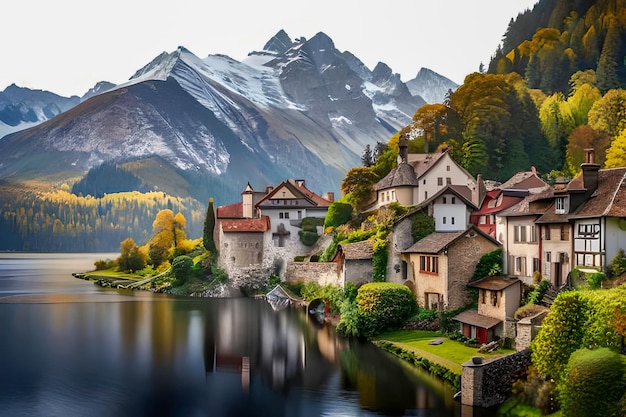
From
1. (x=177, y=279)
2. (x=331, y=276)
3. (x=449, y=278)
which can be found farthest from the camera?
(x=177, y=279)

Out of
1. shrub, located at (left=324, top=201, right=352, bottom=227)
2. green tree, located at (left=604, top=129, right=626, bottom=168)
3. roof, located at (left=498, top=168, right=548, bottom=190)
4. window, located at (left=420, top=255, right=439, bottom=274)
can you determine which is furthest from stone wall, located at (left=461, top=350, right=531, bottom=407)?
shrub, located at (left=324, top=201, right=352, bottom=227)

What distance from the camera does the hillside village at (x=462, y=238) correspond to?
41.1 metres

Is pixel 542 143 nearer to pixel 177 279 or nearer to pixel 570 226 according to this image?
pixel 177 279

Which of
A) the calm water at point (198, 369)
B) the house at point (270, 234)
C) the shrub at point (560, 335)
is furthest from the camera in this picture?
the house at point (270, 234)

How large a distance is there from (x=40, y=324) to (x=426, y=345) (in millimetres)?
33017

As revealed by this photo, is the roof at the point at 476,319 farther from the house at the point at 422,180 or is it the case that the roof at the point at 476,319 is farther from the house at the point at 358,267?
the house at the point at 422,180

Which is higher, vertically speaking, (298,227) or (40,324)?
(298,227)

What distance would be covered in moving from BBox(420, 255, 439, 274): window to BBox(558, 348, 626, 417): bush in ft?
74.4

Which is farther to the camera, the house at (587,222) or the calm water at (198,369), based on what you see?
the house at (587,222)

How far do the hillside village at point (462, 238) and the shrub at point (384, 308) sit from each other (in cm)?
169

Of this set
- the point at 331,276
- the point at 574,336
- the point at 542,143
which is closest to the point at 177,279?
the point at 331,276

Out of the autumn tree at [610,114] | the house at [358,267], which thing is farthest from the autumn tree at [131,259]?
the autumn tree at [610,114]

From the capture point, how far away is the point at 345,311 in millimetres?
57500

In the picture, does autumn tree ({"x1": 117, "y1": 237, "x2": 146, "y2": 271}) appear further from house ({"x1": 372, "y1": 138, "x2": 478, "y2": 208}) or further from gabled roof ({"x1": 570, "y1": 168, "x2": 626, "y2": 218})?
gabled roof ({"x1": 570, "y1": 168, "x2": 626, "y2": 218})
